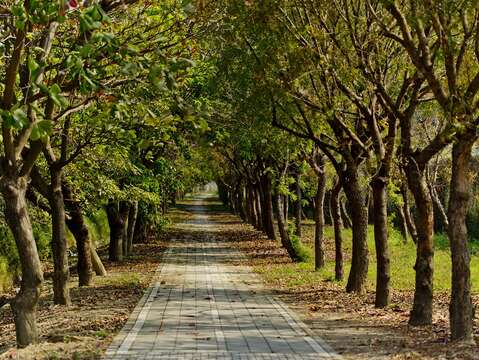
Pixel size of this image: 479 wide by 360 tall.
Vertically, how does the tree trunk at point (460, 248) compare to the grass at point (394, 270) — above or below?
above

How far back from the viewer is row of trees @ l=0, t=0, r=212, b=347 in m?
5.81

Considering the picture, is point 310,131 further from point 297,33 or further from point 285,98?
point 297,33

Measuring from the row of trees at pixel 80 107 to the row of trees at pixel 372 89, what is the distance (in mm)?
1673

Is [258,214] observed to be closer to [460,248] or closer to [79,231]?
[79,231]

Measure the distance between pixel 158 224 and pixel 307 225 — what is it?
17339mm

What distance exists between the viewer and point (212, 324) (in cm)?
1316

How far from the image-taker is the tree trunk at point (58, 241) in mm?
15578

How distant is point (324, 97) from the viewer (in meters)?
15.4

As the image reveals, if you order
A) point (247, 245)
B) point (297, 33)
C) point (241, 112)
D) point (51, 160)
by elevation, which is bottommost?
point (247, 245)

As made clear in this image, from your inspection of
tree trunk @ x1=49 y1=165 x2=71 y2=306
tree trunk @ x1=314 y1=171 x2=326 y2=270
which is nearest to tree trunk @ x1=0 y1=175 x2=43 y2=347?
tree trunk @ x1=49 y1=165 x2=71 y2=306

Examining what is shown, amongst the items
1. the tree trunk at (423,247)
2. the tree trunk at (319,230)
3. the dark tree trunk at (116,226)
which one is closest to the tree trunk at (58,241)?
the tree trunk at (423,247)

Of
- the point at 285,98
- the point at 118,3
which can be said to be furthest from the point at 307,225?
the point at 118,3

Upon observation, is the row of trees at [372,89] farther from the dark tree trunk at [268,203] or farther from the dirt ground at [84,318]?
the dark tree trunk at [268,203]

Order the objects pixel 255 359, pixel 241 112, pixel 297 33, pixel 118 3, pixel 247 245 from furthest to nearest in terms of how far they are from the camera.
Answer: pixel 247 245 → pixel 241 112 → pixel 297 33 → pixel 118 3 → pixel 255 359
